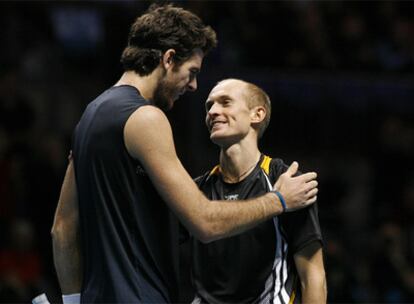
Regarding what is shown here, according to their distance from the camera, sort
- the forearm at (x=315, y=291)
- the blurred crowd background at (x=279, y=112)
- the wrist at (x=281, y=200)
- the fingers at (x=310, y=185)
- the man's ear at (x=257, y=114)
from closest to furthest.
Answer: the wrist at (x=281, y=200) → the fingers at (x=310, y=185) → the forearm at (x=315, y=291) → the man's ear at (x=257, y=114) → the blurred crowd background at (x=279, y=112)

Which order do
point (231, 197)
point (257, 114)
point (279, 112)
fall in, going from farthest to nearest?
point (279, 112), point (257, 114), point (231, 197)

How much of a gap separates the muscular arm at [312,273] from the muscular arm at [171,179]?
579 mm

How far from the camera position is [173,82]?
3875 millimetres

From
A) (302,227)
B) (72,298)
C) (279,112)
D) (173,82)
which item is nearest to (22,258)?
(279,112)

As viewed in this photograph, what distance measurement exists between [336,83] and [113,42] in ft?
8.23

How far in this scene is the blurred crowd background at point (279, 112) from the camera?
329 inches

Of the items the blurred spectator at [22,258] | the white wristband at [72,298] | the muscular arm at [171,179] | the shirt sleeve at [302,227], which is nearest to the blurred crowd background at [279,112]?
the blurred spectator at [22,258]

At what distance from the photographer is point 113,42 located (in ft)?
30.8

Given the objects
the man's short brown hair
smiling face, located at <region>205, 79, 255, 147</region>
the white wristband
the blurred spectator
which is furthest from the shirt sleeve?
the blurred spectator

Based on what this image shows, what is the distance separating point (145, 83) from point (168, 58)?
0.15m

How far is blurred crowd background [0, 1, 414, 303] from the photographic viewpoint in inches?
329

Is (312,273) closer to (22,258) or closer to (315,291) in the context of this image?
(315,291)

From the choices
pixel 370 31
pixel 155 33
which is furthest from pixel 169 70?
pixel 370 31

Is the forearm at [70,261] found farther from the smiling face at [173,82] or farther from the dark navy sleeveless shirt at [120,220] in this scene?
the smiling face at [173,82]
